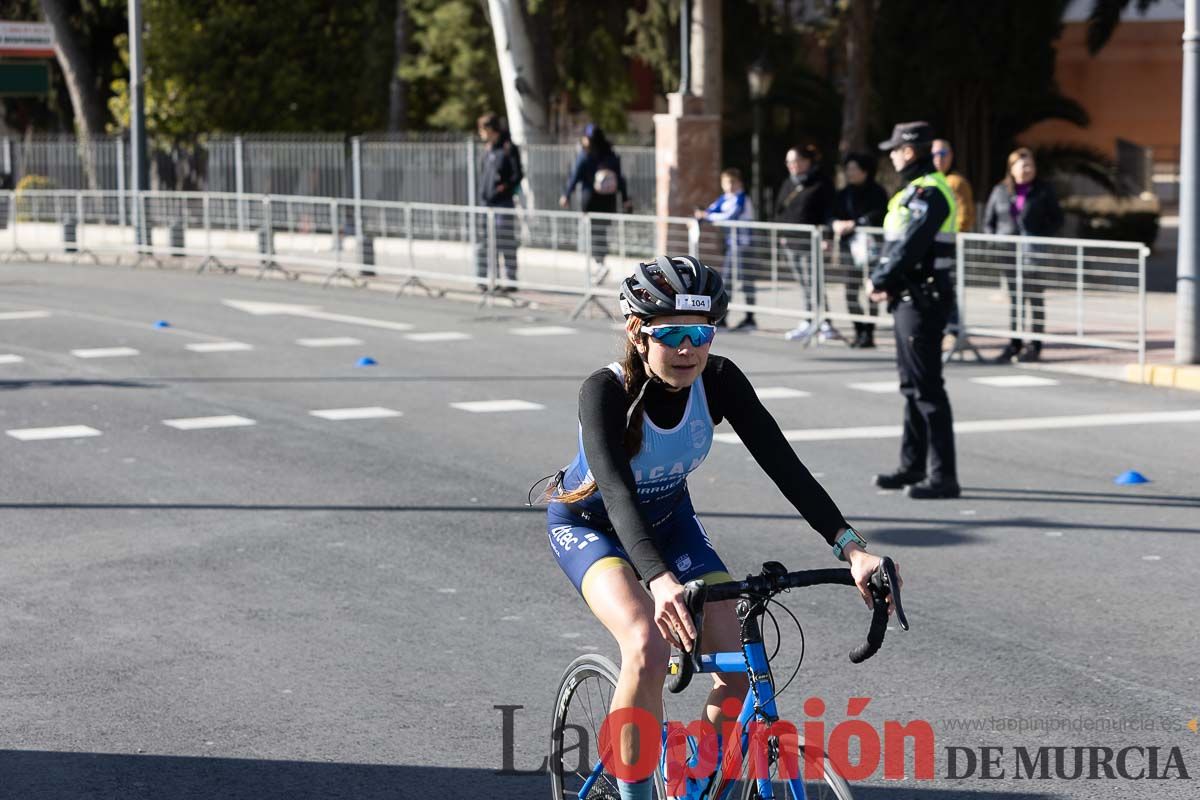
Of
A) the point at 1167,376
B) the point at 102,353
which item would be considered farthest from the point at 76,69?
the point at 1167,376

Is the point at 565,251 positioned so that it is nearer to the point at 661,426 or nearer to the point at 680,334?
the point at 661,426

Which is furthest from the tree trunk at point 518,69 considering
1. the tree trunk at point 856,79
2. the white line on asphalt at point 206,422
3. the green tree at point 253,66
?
the white line on asphalt at point 206,422

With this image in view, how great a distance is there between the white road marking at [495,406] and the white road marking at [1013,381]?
3922 millimetres

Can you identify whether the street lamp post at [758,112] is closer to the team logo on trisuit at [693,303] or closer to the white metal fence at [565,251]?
the white metal fence at [565,251]

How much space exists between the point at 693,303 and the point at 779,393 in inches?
404

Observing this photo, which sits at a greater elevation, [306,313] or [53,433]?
[306,313]

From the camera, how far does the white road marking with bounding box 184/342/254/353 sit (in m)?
17.9

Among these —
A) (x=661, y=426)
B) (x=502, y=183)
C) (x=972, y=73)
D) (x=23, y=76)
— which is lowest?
(x=661, y=426)

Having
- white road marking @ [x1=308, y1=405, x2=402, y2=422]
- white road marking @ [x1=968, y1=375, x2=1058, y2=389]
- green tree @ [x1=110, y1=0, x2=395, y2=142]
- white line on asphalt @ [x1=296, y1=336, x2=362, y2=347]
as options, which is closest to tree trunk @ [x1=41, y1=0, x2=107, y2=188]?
green tree @ [x1=110, y1=0, x2=395, y2=142]

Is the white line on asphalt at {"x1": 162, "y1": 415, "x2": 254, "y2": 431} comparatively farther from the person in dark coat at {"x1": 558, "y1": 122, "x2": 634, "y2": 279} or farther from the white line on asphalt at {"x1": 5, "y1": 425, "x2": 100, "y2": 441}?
the person in dark coat at {"x1": 558, "y1": 122, "x2": 634, "y2": 279}

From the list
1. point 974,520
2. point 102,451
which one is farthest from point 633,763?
point 102,451

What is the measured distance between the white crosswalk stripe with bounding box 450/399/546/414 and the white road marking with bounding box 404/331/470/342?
4612 mm

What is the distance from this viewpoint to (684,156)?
2545 centimetres

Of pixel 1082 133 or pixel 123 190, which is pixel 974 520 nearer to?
pixel 123 190
